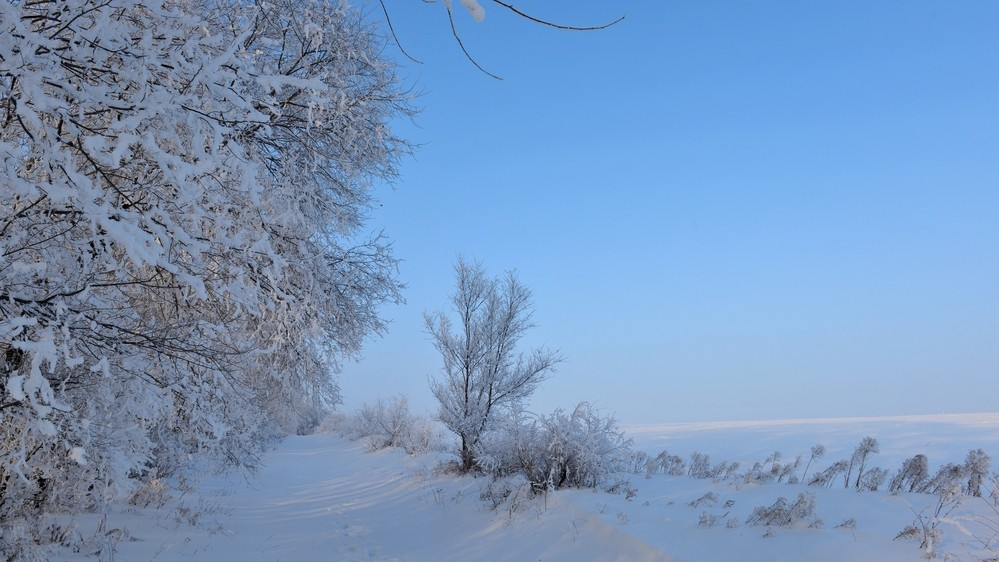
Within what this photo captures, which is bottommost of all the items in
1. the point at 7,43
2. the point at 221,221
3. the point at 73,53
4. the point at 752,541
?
the point at 752,541

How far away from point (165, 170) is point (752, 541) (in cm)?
524

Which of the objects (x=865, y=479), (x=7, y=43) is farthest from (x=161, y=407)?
(x=865, y=479)

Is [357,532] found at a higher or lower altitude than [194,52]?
lower

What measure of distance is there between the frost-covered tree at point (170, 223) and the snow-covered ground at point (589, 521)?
1.10m

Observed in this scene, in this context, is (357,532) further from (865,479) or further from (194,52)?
(194,52)

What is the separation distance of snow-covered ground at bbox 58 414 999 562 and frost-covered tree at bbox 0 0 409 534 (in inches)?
43.2

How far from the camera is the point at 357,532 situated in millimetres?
8719

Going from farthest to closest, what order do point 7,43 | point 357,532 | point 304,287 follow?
point 357,532, point 304,287, point 7,43

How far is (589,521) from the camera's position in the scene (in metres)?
6.68

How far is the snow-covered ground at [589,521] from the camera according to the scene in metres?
4.86

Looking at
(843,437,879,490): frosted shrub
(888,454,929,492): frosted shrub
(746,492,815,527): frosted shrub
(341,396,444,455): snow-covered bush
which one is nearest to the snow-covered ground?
(746,492,815,527): frosted shrub

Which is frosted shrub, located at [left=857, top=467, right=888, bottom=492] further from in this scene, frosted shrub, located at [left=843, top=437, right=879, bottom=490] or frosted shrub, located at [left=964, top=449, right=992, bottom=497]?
frosted shrub, located at [left=964, top=449, right=992, bottom=497]

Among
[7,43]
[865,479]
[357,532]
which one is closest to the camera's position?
[7,43]

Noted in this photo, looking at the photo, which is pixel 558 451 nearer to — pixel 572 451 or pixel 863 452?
pixel 572 451
